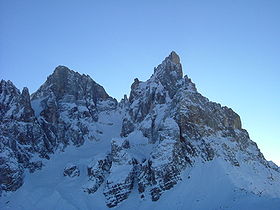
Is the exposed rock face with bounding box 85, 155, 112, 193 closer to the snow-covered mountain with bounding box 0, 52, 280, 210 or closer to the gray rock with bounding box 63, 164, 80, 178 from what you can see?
the snow-covered mountain with bounding box 0, 52, 280, 210

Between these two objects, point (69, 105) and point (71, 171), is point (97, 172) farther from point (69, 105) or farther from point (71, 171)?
point (69, 105)

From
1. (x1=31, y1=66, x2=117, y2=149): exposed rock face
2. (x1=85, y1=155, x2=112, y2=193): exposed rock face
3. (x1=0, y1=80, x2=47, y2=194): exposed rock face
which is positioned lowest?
(x1=85, y1=155, x2=112, y2=193): exposed rock face

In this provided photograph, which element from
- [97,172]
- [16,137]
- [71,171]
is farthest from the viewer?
[16,137]

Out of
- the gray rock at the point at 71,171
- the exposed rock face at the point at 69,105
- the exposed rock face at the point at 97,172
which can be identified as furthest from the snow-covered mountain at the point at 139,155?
the exposed rock face at the point at 69,105

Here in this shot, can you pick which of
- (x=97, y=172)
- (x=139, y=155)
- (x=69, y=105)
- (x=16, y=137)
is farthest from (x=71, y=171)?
(x=69, y=105)

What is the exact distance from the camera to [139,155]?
10062 centimetres

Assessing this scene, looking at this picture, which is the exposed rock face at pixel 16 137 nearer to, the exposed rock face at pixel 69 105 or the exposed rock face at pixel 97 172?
the exposed rock face at pixel 69 105

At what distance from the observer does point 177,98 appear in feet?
337

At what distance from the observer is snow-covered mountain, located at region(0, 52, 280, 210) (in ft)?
279

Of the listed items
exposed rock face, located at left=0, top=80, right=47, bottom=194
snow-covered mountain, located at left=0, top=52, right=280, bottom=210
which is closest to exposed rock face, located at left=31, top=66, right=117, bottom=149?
snow-covered mountain, located at left=0, top=52, right=280, bottom=210

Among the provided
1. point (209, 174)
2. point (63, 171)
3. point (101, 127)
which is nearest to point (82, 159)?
point (63, 171)

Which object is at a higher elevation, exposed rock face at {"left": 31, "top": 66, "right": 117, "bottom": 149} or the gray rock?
exposed rock face at {"left": 31, "top": 66, "right": 117, "bottom": 149}

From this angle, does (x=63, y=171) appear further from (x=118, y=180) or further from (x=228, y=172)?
(x=228, y=172)

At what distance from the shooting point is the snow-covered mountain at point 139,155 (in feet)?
279
